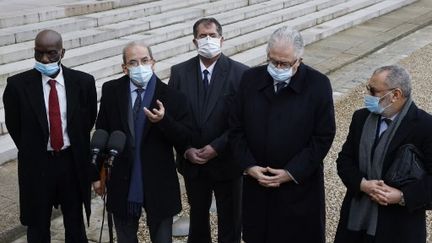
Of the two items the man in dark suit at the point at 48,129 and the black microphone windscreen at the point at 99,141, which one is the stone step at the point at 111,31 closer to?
the man in dark suit at the point at 48,129

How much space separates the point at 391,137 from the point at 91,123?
2.01 m

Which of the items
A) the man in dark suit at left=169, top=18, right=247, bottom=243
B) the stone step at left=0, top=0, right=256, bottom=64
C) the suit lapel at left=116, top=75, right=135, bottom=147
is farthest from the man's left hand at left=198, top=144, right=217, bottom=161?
the stone step at left=0, top=0, right=256, bottom=64

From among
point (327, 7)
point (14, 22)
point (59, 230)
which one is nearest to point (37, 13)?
point (14, 22)

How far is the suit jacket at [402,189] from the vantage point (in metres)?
3.01

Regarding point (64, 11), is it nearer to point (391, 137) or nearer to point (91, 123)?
point (91, 123)

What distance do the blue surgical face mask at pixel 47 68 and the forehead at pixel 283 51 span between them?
4.63 ft

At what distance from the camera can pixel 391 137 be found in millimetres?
3055

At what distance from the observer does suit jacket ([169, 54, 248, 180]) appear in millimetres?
3883

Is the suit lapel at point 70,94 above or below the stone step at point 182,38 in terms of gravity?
above

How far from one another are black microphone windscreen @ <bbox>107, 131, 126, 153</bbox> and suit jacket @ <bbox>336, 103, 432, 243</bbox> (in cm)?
131

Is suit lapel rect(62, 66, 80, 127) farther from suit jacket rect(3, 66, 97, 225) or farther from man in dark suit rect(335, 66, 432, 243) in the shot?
man in dark suit rect(335, 66, 432, 243)

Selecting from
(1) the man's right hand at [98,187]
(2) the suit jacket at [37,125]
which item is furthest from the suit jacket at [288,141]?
(2) the suit jacket at [37,125]

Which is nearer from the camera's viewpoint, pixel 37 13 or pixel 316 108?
pixel 316 108

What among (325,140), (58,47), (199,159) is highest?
(58,47)
